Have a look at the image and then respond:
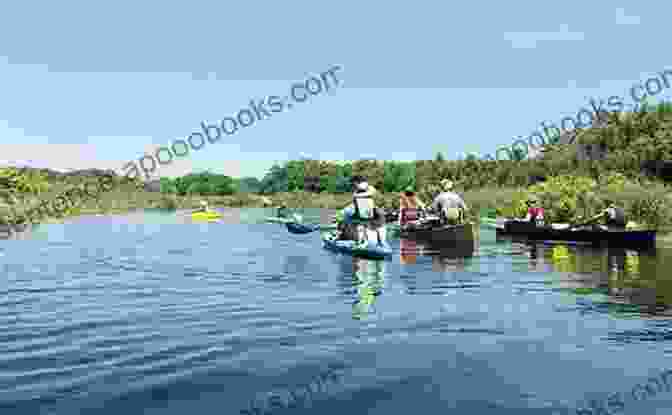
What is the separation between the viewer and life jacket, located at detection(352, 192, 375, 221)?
18.3 meters

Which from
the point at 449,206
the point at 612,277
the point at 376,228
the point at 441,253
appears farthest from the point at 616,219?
the point at 376,228

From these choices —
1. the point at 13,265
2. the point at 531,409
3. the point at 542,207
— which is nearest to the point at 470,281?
the point at 531,409

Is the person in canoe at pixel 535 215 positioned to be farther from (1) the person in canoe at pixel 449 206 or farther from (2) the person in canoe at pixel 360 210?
(2) the person in canoe at pixel 360 210

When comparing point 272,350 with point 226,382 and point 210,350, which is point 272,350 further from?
point 226,382

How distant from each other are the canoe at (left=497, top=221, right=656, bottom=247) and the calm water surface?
15.5 feet

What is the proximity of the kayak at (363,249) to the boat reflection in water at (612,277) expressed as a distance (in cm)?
391

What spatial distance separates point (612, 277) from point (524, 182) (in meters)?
47.4

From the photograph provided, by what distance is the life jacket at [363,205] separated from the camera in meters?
18.3

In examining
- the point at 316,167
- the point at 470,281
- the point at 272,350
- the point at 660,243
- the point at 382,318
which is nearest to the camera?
the point at 272,350

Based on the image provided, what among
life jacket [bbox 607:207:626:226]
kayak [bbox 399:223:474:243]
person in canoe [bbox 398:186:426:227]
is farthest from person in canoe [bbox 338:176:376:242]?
life jacket [bbox 607:207:626:226]

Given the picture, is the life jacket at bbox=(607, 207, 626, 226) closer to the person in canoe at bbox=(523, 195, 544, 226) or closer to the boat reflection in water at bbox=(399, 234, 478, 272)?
the person in canoe at bbox=(523, 195, 544, 226)

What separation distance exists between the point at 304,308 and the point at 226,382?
4270 mm

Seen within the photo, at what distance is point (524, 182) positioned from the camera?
61188 millimetres

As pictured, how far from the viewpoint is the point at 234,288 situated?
13664mm
